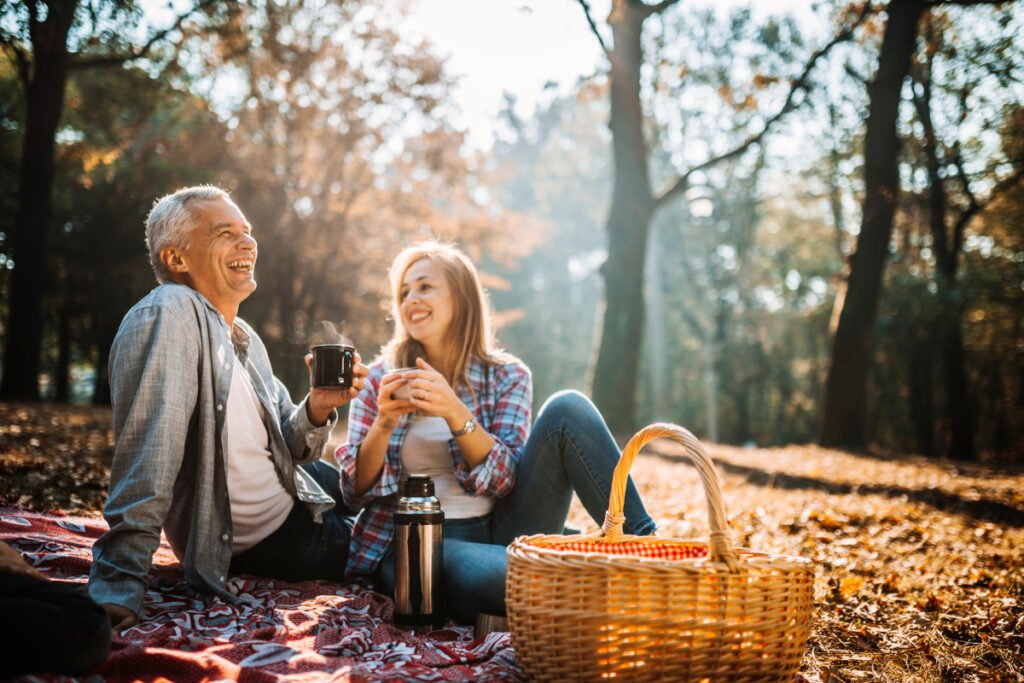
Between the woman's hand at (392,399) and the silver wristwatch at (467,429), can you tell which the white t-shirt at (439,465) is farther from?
the woman's hand at (392,399)

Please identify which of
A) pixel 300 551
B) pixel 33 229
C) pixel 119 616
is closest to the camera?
pixel 119 616

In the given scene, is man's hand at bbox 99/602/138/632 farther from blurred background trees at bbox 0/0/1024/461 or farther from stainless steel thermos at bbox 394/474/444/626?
blurred background trees at bbox 0/0/1024/461

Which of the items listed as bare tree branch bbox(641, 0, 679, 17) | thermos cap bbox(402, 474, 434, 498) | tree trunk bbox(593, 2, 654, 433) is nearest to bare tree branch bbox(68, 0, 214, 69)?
tree trunk bbox(593, 2, 654, 433)

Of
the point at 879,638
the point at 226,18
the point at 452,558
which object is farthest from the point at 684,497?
the point at 226,18

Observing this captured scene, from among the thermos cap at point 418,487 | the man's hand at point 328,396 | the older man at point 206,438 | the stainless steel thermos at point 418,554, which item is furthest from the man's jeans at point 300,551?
the thermos cap at point 418,487

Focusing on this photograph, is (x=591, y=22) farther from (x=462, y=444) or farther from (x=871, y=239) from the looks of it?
(x=462, y=444)

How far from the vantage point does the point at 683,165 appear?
1063 inches

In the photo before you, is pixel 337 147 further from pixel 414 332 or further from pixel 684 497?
pixel 414 332

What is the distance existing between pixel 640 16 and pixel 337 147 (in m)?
6.84

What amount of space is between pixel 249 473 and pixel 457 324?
3.49 feet

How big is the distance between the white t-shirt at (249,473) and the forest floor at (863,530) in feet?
4.92

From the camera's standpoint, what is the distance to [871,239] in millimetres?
11750

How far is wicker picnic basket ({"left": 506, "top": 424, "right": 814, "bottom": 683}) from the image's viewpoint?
187 centimetres

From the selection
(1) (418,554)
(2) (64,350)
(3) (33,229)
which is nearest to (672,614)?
(1) (418,554)
